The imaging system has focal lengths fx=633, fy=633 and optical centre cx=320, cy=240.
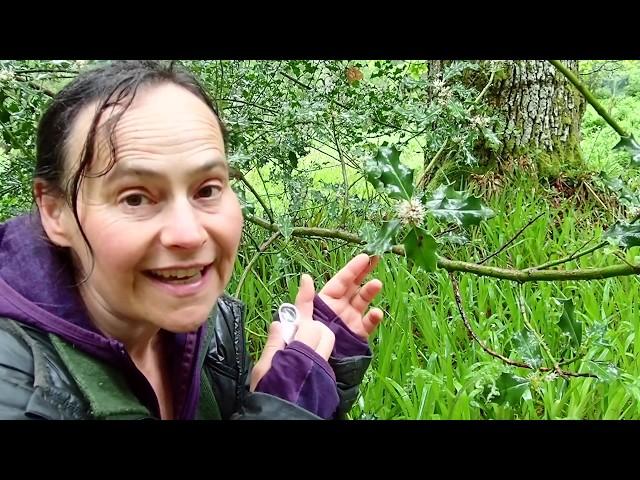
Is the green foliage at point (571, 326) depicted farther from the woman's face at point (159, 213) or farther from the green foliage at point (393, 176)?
the woman's face at point (159, 213)

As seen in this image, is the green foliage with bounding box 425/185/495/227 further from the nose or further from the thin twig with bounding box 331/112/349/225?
the thin twig with bounding box 331/112/349/225

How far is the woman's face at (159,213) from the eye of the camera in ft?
1.87

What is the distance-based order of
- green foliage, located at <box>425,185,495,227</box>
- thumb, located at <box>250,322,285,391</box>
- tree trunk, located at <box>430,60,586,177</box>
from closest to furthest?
green foliage, located at <box>425,185,495,227</box> < thumb, located at <box>250,322,285,391</box> < tree trunk, located at <box>430,60,586,177</box>

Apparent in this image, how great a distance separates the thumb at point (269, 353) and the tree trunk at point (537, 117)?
1.20 m

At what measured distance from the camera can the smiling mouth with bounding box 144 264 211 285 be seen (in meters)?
0.60

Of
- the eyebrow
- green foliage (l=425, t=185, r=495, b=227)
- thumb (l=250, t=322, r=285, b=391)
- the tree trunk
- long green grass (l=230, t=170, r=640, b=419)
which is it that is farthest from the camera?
the tree trunk

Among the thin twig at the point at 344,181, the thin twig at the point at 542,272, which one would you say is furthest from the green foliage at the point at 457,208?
the thin twig at the point at 344,181

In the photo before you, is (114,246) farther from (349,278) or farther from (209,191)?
(349,278)

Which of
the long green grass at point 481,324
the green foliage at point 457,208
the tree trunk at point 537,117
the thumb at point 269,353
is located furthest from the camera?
the tree trunk at point 537,117

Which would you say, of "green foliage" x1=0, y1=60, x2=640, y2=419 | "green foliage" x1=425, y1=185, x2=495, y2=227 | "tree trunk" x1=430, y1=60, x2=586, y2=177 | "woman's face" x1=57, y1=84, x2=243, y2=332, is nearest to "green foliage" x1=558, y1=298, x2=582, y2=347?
"green foliage" x1=0, y1=60, x2=640, y2=419
